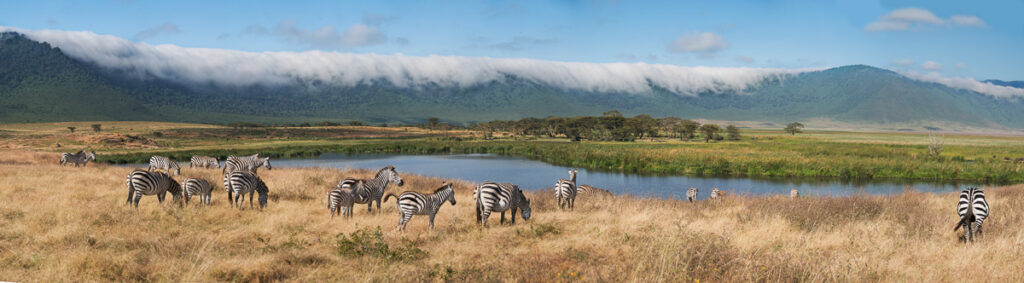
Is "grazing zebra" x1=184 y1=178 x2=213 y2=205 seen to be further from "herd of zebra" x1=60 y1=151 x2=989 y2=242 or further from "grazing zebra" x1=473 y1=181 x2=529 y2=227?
"grazing zebra" x1=473 y1=181 x2=529 y2=227

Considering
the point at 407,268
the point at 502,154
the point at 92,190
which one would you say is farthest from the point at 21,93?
the point at 407,268

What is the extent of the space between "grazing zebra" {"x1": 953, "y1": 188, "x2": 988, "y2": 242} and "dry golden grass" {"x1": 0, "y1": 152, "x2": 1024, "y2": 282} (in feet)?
0.97

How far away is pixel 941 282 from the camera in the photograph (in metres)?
7.50

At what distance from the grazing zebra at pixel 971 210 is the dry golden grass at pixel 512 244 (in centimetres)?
29

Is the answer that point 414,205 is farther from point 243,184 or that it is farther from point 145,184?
point 145,184

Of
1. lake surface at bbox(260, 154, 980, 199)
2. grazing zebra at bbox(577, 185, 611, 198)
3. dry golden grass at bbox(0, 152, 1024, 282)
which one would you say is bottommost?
lake surface at bbox(260, 154, 980, 199)

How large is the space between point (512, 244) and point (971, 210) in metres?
9.63

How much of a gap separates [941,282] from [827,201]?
9348 mm

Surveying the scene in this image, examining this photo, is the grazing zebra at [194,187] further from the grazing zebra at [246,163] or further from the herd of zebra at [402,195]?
the grazing zebra at [246,163]

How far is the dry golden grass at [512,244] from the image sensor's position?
7.60 m

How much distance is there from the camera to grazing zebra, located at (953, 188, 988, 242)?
35.0ft

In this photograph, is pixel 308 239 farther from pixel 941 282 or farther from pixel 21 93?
pixel 21 93

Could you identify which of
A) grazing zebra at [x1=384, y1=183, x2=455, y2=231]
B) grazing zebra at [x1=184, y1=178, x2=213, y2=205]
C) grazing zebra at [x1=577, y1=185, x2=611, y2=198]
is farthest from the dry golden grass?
grazing zebra at [x1=577, y1=185, x2=611, y2=198]

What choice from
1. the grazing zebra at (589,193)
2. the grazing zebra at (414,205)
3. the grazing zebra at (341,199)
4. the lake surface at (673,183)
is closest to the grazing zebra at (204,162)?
the lake surface at (673,183)
